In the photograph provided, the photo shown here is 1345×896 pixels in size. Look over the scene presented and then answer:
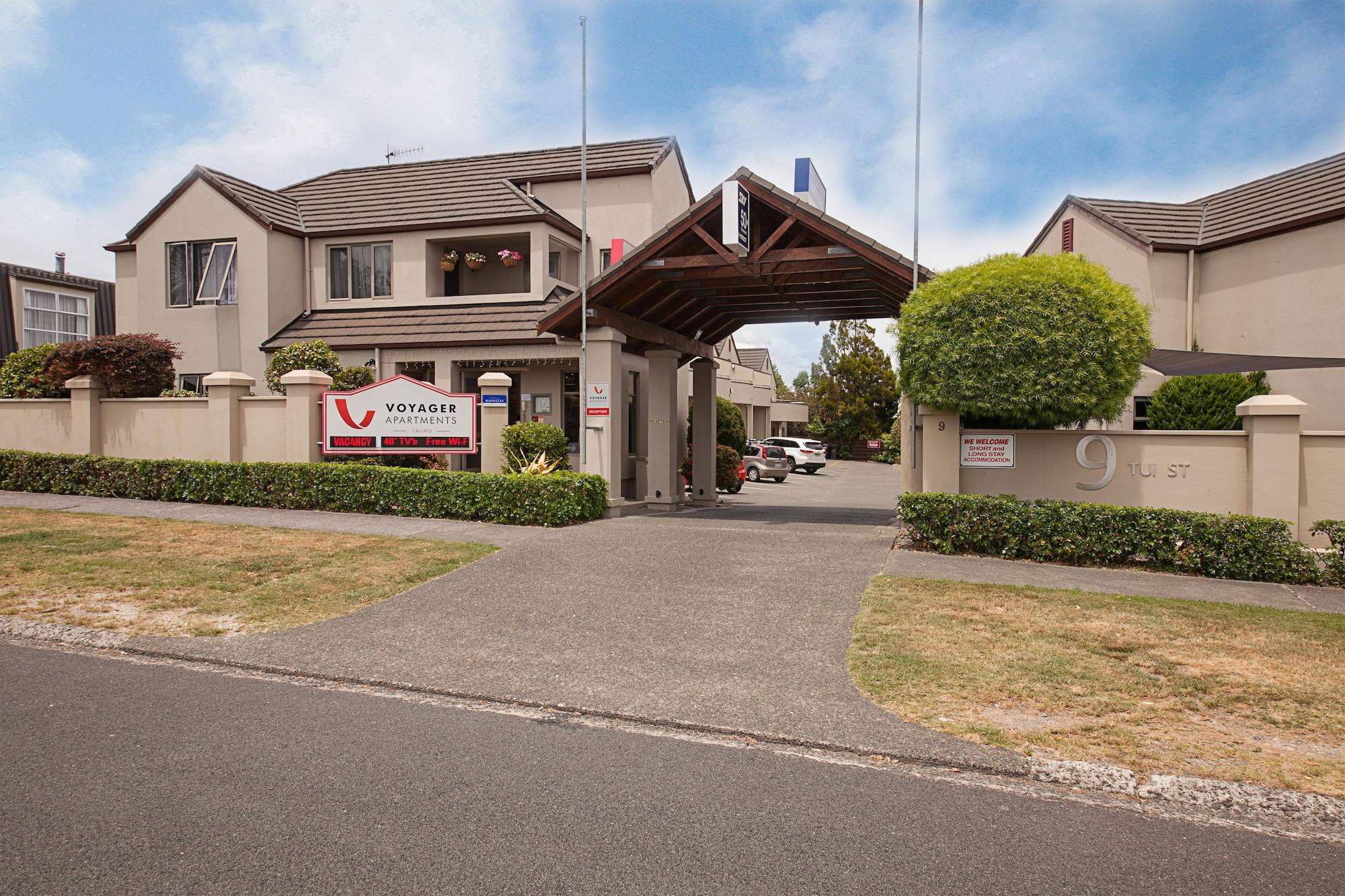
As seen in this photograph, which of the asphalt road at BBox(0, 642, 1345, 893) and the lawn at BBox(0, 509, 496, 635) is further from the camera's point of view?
the lawn at BBox(0, 509, 496, 635)

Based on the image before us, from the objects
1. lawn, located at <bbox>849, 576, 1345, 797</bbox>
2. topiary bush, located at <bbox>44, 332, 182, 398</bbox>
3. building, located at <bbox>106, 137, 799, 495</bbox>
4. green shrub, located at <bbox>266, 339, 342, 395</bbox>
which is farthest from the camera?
building, located at <bbox>106, 137, 799, 495</bbox>

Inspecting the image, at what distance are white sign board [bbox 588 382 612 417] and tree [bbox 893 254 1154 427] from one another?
563 cm

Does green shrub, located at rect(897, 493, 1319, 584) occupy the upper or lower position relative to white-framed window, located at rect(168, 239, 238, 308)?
lower

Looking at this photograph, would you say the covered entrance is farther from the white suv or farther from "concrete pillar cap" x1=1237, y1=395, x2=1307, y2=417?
the white suv

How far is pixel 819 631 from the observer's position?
7.86 meters

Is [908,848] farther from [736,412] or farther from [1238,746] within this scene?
[736,412]

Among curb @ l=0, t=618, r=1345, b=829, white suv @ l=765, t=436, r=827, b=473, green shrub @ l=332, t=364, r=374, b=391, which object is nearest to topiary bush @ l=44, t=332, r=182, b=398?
green shrub @ l=332, t=364, r=374, b=391

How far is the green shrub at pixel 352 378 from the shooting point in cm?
1809

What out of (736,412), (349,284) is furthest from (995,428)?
(349,284)

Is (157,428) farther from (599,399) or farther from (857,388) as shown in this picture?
(857,388)

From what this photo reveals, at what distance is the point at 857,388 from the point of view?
5303 centimetres

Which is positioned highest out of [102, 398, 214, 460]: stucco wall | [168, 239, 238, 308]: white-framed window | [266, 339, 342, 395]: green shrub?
[168, 239, 238, 308]: white-framed window

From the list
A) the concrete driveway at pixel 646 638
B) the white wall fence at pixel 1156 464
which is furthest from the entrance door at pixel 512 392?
the white wall fence at pixel 1156 464

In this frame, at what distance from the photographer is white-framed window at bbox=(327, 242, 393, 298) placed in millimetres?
22469
